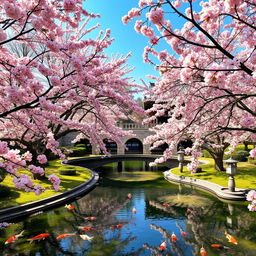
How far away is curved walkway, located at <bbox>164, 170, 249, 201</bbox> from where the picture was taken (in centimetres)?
1519

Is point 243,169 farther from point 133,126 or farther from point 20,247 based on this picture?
point 133,126

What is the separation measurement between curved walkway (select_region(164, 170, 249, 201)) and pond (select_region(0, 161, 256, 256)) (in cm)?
58

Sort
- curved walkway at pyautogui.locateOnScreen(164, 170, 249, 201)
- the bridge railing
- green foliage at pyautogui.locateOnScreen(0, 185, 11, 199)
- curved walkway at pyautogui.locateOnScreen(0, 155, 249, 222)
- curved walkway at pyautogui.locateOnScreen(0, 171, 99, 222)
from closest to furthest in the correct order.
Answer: curved walkway at pyautogui.locateOnScreen(0, 171, 99, 222) < curved walkway at pyautogui.locateOnScreen(0, 155, 249, 222) < green foliage at pyautogui.locateOnScreen(0, 185, 11, 199) < curved walkway at pyautogui.locateOnScreen(164, 170, 249, 201) < the bridge railing

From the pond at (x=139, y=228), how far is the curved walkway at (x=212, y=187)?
0.58 metres

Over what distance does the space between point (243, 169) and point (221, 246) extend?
15588 millimetres

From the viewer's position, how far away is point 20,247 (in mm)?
8750

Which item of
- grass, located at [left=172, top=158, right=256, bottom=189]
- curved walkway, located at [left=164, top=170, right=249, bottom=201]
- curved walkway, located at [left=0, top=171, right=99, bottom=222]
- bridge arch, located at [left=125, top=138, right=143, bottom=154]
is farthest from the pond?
bridge arch, located at [left=125, top=138, right=143, bottom=154]

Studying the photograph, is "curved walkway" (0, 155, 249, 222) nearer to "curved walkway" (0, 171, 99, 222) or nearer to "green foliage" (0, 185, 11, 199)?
"curved walkway" (0, 171, 99, 222)

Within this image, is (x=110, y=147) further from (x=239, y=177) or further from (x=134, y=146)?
(x=239, y=177)

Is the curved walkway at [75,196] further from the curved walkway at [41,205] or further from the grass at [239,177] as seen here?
the grass at [239,177]

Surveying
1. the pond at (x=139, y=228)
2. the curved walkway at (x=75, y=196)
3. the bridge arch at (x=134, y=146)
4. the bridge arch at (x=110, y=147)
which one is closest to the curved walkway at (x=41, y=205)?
the curved walkway at (x=75, y=196)

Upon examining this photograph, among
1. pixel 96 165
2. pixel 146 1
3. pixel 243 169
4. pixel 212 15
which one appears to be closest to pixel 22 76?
pixel 146 1

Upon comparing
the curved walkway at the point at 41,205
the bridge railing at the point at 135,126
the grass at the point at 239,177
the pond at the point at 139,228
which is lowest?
the pond at the point at 139,228

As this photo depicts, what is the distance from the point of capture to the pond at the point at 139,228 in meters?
8.78
